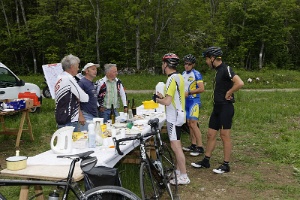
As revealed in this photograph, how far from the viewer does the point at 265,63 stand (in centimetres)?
2631

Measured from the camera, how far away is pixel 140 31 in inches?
886

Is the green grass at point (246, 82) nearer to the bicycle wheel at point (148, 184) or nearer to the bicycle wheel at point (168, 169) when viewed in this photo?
the bicycle wheel at point (168, 169)

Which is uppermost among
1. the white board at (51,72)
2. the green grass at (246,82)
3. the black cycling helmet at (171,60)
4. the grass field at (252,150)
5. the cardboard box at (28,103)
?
the black cycling helmet at (171,60)

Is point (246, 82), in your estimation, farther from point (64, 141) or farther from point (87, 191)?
point (87, 191)

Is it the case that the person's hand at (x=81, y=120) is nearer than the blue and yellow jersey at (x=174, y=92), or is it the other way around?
the blue and yellow jersey at (x=174, y=92)

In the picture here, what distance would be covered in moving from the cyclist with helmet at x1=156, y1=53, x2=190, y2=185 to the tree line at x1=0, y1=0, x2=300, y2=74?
1721 centimetres

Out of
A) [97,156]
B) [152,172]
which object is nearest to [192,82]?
[152,172]

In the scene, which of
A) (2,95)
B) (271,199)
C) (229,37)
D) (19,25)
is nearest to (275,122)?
(271,199)

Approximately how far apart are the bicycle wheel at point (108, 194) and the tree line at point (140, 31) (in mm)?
19179

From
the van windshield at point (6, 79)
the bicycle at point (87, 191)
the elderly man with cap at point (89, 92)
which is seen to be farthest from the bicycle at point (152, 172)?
the van windshield at point (6, 79)

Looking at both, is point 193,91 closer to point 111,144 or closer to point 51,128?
point 111,144

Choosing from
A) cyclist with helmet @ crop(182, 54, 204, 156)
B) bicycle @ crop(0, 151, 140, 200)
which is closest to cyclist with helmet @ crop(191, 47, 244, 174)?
cyclist with helmet @ crop(182, 54, 204, 156)

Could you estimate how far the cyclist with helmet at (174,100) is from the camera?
416 cm

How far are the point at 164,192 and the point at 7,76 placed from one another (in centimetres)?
770
